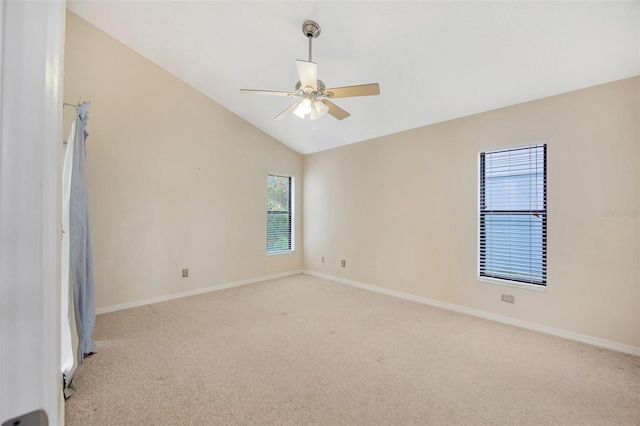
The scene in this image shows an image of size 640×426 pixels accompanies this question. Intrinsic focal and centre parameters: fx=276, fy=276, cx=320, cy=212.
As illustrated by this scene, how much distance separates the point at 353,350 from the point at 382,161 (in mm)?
2895

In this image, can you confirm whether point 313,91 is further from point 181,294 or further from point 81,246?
point 181,294

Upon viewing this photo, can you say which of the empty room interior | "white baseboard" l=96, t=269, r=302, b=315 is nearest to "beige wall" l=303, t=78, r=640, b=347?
the empty room interior

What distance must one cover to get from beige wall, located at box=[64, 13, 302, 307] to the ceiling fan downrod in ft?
7.60

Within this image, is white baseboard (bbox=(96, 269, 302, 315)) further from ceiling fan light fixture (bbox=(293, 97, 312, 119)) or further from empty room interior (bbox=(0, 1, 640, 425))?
ceiling fan light fixture (bbox=(293, 97, 312, 119))

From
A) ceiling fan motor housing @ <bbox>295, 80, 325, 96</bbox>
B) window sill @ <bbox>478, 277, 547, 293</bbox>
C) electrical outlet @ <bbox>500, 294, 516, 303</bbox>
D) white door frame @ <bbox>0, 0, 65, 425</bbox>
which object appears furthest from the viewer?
electrical outlet @ <bbox>500, 294, 516, 303</bbox>

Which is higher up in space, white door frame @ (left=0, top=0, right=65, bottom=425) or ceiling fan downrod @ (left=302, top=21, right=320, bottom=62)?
ceiling fan downrod @ (left=302, top=21, right=320, bottom=62)

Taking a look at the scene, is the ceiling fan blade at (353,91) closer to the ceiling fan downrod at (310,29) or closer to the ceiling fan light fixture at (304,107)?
the ceiling fan light fixture at (304,107)

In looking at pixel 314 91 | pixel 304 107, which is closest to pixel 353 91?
pixel 314 91

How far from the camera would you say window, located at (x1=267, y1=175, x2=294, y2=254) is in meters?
5.26

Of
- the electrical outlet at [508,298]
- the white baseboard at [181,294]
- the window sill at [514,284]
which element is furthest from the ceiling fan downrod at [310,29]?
the white baseboard at [181,294]

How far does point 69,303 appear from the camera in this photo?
82.0 inches

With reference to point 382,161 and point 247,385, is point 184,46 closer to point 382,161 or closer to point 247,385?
point 382,161

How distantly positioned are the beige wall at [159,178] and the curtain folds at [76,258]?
1215 millimetres

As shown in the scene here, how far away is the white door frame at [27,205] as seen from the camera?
0.35 meters
